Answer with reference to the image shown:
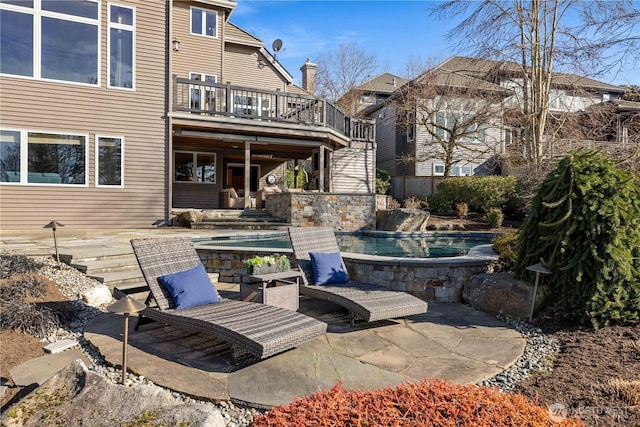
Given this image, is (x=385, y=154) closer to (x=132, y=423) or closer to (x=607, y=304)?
(x=607, y=304)

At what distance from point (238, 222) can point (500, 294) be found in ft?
29.3

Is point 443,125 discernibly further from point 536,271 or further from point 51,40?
point 536,271

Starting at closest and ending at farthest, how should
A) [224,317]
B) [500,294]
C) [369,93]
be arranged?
[224,317]
[500,294]
[369,93]

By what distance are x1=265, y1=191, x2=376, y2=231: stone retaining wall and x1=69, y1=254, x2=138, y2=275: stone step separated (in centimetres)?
661

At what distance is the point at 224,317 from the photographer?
12.2 feet

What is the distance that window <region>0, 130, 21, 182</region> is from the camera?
10.4 m

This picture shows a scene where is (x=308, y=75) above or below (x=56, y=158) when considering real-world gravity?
above

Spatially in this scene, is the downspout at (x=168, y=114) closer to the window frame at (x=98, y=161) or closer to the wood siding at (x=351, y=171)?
the window frame at (x=98, y=161)

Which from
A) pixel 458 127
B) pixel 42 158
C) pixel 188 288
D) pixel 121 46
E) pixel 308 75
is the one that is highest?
pixel 308 75

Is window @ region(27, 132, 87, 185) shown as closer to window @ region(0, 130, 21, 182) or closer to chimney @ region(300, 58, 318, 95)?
window @ region(0, 130, 21, 182)

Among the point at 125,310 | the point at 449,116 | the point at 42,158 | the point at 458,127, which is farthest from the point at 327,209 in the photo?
the point at 449,116

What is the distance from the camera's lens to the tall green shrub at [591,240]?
430 centimetres

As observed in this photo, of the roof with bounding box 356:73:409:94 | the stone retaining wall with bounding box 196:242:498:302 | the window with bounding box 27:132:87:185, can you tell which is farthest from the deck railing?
the roof with bounding box 356:73:409:94

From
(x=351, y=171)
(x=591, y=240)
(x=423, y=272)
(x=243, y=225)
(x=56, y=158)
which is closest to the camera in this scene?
(x=591, y=240)
